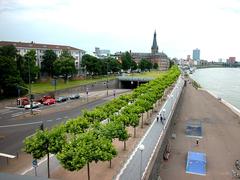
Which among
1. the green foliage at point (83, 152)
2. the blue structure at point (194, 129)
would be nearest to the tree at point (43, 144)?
the green foliage at point (83, 152)

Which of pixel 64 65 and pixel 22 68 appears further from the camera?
pixel 64 65

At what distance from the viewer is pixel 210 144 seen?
45.1 m

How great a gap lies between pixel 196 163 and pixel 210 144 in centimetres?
1082

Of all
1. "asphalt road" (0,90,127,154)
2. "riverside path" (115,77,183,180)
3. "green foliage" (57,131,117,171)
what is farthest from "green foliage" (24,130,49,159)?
"asphalt road" (0,90,127,154)

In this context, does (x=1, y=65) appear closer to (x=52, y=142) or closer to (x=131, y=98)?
(x=131, y=98)

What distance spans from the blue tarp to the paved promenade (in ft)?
2.17

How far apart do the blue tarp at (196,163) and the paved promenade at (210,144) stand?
2.17ft

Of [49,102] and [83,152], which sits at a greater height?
[83,152]

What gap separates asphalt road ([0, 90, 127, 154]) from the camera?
3684cm

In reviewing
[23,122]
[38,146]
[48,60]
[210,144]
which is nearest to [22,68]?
[48,60]

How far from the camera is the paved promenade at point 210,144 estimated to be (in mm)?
33463

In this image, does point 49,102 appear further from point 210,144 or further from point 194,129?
point 210,144

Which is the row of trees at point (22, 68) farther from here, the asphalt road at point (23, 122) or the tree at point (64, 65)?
the asphalt road at point (23, 122)

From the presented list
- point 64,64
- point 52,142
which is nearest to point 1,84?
point 64,64
